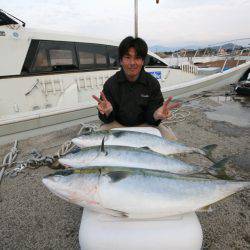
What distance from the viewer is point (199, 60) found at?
20062 millimetres

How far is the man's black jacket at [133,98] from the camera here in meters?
3.94

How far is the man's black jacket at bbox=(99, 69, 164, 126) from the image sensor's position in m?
3.94

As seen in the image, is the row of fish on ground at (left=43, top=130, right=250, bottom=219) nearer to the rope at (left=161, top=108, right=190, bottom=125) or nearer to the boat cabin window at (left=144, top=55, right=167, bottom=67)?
the rope at (left=161, top=108, right=190, bottom=125)

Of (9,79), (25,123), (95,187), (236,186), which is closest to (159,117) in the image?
(236,186)

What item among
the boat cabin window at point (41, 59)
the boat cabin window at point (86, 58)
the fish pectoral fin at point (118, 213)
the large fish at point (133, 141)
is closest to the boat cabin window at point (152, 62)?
the boat cabin window at point (86, 58)

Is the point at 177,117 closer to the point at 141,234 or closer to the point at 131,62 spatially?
the point at 131,62

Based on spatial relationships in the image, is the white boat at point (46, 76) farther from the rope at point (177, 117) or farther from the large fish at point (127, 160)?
the large fish at point (127, 160)

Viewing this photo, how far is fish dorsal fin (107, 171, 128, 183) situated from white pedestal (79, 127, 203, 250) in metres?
0.29

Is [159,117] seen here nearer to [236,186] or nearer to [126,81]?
[126,81]

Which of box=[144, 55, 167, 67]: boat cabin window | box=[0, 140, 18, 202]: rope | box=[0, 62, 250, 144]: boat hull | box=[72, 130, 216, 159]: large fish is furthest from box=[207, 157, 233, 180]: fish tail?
box=[144, 55, 167, 67]: boat cabin window

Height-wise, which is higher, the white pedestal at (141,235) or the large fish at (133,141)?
the large fish at (133,141)

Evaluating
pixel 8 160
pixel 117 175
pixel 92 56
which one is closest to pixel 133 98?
pixel 117 175

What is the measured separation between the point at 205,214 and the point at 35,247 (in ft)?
6.78

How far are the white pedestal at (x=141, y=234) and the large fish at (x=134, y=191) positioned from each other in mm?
64
